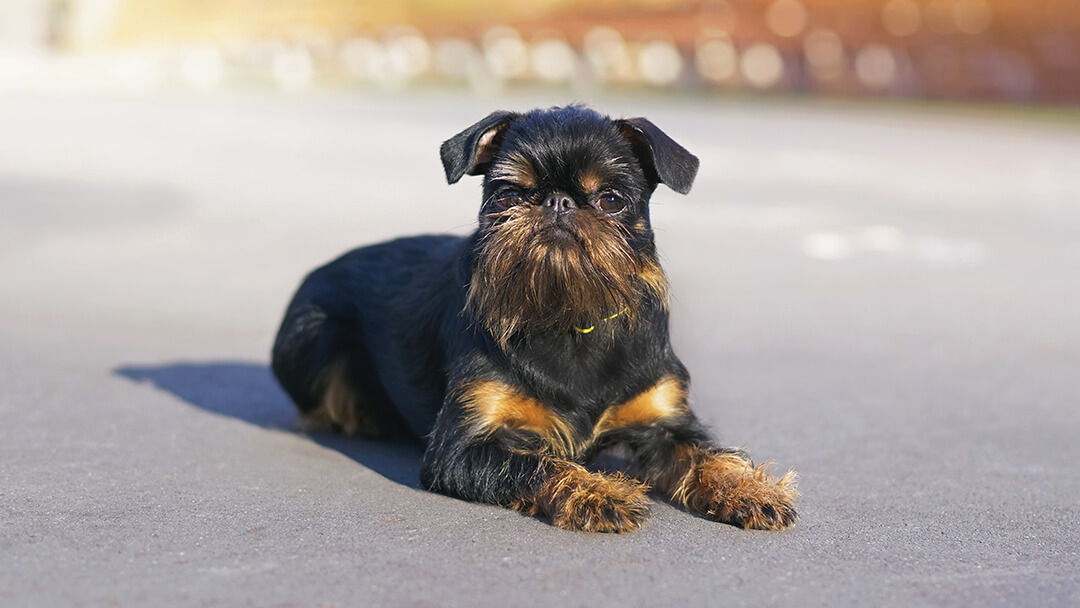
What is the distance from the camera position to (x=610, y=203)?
488cm

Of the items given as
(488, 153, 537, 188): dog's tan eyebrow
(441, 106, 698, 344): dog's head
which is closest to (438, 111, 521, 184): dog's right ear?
(441, 106, 698, 344): dog's head

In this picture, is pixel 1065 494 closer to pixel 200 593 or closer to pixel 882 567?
pixel 882 567

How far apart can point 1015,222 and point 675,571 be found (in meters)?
11.2

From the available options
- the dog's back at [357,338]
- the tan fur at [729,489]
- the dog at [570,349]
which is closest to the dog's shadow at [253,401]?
the dog's back at [357,338]

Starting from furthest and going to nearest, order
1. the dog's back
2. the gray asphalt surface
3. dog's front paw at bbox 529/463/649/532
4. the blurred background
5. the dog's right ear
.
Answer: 1. the blurred background
2. the dog's back
3. the dog's right ear
4. dog's front paw at bbox 529/463/649/532
5. the gray asphalt surface

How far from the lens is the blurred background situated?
3422cm

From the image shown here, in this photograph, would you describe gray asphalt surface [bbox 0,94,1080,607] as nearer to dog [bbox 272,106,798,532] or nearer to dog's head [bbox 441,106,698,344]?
dog [bbox 272,106,798,532]

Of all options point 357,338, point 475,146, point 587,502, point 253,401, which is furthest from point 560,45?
point 587,502

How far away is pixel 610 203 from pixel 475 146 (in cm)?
59

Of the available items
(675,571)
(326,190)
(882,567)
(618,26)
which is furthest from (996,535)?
(618,26)

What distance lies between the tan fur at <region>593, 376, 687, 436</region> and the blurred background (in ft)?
99.3

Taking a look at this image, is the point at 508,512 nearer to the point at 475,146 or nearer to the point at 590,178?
the point at 590,178

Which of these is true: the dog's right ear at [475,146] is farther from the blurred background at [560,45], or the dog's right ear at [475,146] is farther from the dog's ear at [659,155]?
the blurred background at [560,45]

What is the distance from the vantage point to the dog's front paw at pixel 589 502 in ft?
14.9
